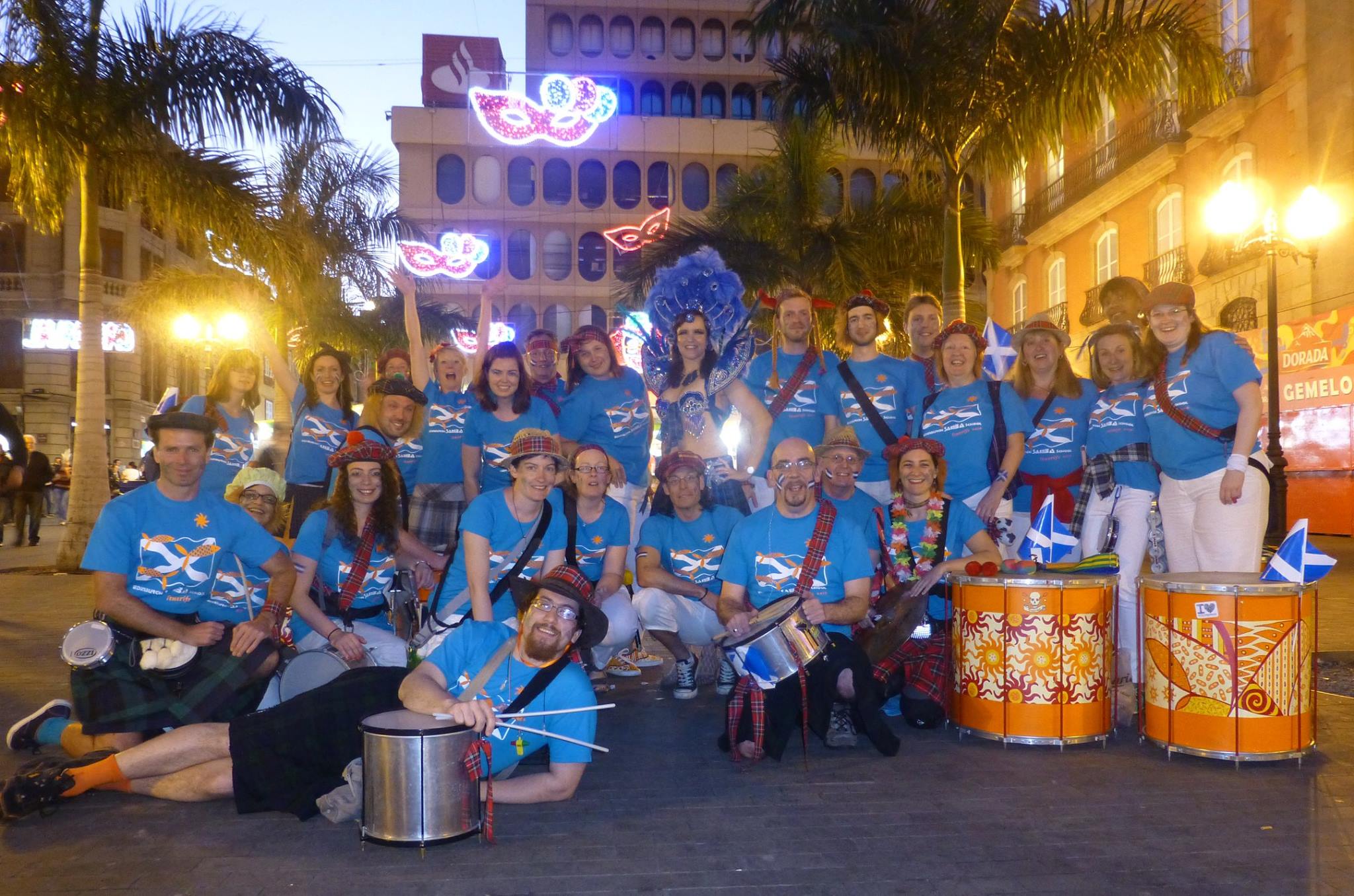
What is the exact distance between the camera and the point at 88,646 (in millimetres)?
4715

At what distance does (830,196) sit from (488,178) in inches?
1071

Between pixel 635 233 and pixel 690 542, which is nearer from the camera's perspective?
pixel 690 542

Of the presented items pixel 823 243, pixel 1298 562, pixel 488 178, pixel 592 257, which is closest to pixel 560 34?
pixel 488 178

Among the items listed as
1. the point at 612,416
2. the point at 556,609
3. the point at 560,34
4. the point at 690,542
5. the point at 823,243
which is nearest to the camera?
the point at 556,609

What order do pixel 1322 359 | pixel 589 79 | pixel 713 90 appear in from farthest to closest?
1. pixel 713 90
2. pixel 589 79
3. pixel 1322 359

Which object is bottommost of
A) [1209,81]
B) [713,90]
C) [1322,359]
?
[1322,359]

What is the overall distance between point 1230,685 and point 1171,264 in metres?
19.6

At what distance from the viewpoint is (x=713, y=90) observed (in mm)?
51156

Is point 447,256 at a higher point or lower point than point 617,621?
higher

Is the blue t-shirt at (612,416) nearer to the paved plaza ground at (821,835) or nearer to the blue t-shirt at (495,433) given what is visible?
the blue t-shirt at (495,433)

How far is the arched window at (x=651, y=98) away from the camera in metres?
50.7

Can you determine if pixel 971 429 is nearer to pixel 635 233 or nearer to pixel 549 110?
pixel 549 110

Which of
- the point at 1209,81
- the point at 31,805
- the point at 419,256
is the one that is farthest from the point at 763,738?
the point at 419,256

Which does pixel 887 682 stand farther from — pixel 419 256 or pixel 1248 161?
pixel 419 256
